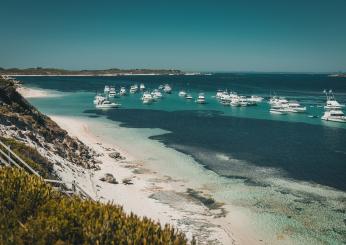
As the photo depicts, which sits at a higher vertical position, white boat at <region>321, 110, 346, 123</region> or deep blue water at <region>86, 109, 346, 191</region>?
white boat at <region>321, 110, 346, 123</region>

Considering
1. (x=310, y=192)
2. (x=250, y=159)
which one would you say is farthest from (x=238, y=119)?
(x=310, y=192)

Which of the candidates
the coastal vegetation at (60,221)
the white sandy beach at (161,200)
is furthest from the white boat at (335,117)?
the coastal vegetation at (60,221)

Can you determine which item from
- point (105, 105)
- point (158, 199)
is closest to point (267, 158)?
point (158, 199)

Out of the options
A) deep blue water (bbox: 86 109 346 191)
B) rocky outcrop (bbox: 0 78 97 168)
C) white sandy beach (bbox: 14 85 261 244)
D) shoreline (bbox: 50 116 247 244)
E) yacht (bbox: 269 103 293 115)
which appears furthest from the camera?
yacht (bbox: 269 103 293 115)

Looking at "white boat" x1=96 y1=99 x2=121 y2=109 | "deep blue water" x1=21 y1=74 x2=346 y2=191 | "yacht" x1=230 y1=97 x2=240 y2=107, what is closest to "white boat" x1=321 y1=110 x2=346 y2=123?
"deep blue water" x1=21 y1=74 x2=346 y2=191

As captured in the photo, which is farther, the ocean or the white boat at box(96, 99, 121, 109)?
the white boat at box(96, 99, 121, 109)

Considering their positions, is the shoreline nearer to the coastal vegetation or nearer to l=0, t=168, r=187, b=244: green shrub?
the coastal vegetation

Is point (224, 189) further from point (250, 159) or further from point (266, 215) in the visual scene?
point (250, 159)
